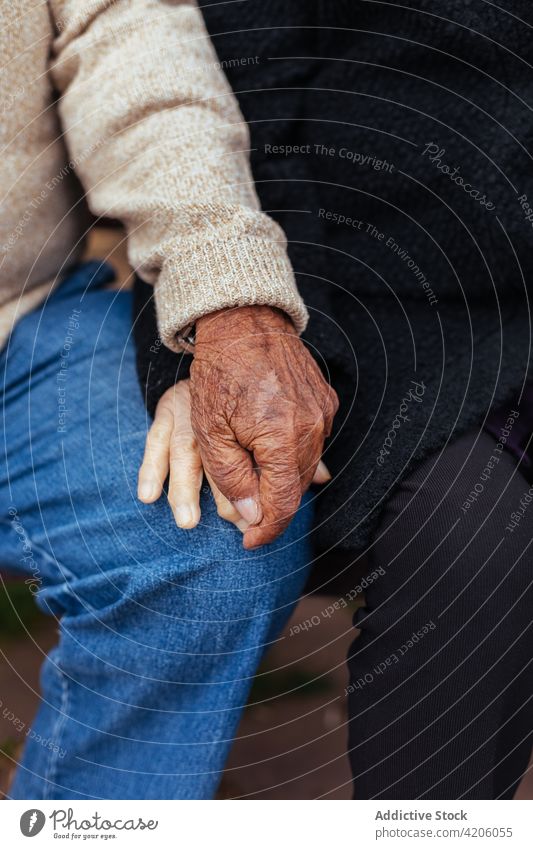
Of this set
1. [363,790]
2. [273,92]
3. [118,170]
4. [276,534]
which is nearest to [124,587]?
[276,534]

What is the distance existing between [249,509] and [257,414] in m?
0.08

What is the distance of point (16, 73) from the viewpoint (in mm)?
708

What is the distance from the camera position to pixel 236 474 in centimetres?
63

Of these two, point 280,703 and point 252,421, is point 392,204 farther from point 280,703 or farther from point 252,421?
point 280,703

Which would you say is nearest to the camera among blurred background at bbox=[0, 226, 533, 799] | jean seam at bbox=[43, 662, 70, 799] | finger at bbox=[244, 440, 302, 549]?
finger at bbox=[244, 440, 302, 549]

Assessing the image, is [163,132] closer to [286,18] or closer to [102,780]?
[286,18]

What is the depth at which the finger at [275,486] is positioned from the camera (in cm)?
61

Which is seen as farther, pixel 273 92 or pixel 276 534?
pixel 273 92

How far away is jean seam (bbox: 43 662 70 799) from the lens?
750 mm

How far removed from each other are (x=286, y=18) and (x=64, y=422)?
0.50 metres

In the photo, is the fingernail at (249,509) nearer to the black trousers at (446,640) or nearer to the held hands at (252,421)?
the held hands at (252,421)

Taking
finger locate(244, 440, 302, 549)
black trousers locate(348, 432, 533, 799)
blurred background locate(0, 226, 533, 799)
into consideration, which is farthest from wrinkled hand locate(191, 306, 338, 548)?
blurred background locate(0, 226, 533, 799)
